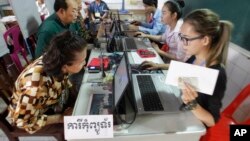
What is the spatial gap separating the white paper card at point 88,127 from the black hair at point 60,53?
0.99 feet

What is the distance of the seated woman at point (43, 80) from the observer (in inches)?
36.5

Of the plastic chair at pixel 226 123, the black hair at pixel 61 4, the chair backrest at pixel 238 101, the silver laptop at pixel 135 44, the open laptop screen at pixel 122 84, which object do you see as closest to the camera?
the open laptop screen at pixel 122 84

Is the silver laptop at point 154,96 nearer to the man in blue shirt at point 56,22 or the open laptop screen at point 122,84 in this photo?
the open laptop screen at point 122,84

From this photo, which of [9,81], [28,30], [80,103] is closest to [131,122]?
[80,103]

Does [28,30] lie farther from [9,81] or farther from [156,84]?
[156,84]

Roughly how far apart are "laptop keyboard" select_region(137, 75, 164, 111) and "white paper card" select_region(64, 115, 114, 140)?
238mm

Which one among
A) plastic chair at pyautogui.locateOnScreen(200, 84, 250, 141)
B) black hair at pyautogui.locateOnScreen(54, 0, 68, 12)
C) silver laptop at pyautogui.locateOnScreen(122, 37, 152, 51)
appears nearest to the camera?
plastic chair at pyautogui.locateOnScreen(200, 84, 250, 141)

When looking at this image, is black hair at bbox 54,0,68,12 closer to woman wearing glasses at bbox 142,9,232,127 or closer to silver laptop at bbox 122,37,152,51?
silver laptop at bbox 122,37,152,51

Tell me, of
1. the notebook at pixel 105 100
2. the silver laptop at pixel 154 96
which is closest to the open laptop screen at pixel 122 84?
the notebook at pixel 105 100

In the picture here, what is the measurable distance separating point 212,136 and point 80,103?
828 mm

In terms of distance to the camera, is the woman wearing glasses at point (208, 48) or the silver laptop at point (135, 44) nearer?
the woman wearing glasses at point (208, 48)

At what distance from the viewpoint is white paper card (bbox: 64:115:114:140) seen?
796 millimetres

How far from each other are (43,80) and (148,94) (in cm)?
59

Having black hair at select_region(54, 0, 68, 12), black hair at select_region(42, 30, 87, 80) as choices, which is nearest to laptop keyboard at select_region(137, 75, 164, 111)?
black hair at select_region(42, 30, 87, 80)
